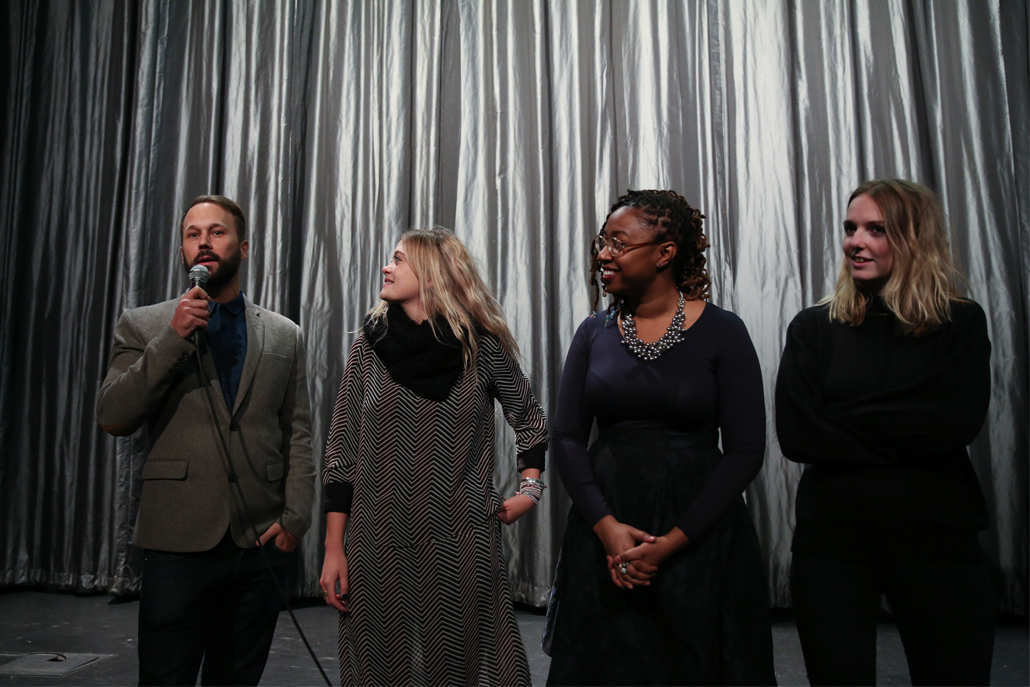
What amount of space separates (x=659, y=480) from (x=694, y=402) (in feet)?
0.57

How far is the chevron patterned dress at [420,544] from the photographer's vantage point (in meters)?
1.55

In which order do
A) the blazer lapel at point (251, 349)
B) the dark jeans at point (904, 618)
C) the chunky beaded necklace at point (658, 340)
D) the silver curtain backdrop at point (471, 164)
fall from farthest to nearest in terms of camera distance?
the silver curtain backdrop at point (471, 164) → the blazer lapel at point (251, 349) → the chunky beaded necklace at point (658, 340) → the dark jeans at point (904, 618)

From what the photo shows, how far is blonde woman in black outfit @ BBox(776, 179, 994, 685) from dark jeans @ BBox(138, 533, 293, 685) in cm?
120

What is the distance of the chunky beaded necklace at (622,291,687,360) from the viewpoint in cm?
162

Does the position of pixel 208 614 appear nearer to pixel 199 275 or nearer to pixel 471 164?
Result: pixel 199 275

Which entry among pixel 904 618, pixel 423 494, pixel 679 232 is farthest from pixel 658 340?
pixel 904 618

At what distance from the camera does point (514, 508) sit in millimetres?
1631

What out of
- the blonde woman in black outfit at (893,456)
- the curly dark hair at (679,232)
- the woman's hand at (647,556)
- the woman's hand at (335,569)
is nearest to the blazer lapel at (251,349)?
the woman's hand at (335,569)

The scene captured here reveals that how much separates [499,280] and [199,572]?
2129 millimetres

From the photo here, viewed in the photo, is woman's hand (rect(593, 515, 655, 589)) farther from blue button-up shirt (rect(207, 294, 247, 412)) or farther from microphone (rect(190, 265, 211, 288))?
microphone (rect(190, 265, 211, 288))

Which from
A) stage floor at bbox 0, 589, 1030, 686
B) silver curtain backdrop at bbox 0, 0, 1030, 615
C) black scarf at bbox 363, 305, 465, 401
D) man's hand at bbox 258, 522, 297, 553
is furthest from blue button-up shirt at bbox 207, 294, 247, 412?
silver curtain backdrop at bbox 0, 0, 1030, 615

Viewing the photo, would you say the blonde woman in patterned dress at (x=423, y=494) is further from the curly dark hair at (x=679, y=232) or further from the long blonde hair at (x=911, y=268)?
the long blonde hair at (x=911, y=268)

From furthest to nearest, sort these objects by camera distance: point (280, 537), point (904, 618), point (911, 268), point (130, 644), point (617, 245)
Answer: point (130, 644) → point (280, 537) → point (617, 245) → point (911, 268) → point (904, 618)

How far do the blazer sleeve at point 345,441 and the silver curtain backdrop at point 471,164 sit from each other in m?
1.83
